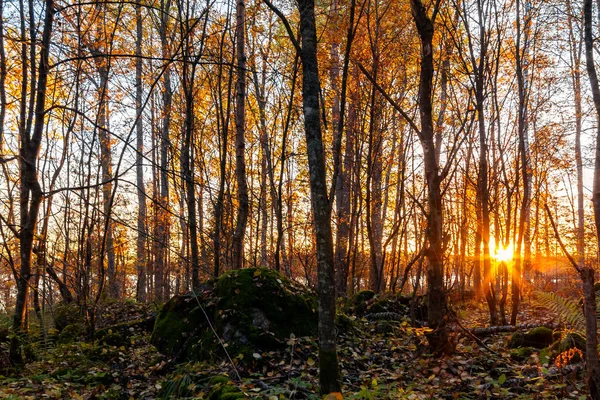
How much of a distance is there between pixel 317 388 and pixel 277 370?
2.75ft

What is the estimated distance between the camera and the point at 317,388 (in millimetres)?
3412

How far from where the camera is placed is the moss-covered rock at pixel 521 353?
4.53 meters

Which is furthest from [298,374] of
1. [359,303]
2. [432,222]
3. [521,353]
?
[359,303]

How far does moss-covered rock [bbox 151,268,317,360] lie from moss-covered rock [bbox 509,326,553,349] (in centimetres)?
261

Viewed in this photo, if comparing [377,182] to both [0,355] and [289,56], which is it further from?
[0,355]

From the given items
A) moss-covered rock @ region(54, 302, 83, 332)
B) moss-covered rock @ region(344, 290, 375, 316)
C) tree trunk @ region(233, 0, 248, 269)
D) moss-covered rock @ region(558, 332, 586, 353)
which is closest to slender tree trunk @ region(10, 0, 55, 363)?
moss-covered rock @ region(54, 302, 83, 332)

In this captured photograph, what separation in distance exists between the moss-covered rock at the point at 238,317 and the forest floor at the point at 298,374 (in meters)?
0.20

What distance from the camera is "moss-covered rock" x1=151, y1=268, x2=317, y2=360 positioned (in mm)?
4547

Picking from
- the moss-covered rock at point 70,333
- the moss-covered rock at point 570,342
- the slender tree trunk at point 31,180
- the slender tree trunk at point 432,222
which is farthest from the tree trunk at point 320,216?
the moss-covered rock at point 70,333

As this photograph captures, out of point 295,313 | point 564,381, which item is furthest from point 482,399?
point 295,313

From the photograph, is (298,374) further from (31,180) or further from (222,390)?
(31,180)

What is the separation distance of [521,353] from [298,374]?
2.70 metres

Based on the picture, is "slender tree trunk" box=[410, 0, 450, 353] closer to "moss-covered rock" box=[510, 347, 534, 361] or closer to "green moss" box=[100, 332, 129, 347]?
"moss-covered rock" box=[510, 347, 534, 361]

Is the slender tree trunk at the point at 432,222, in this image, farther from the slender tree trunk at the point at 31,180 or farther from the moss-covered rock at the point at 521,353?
the slender tree trunk at the point at 31,180
